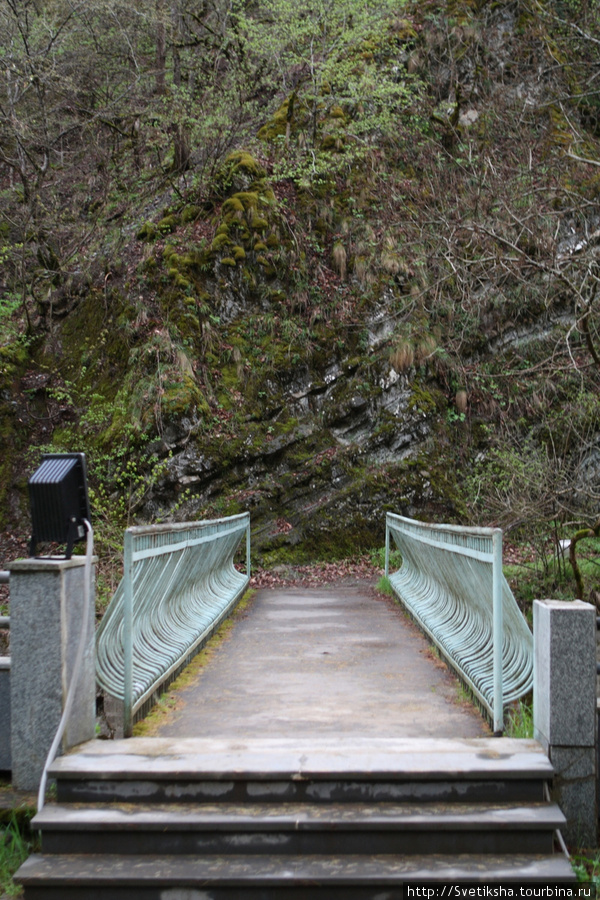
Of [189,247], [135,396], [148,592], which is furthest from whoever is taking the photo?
[189,247]

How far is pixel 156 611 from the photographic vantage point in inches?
231

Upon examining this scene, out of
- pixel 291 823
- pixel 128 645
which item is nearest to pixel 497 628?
pixel 291 823

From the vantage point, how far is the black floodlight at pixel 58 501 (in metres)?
4.38

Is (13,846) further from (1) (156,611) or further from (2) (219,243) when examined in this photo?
(2) (219,243)

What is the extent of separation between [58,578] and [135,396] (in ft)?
35.5

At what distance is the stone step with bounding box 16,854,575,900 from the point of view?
3338mm

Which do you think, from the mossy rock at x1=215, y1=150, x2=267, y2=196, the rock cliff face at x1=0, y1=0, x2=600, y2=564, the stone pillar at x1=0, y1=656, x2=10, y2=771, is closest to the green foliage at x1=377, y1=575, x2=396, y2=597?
the rock cliff face at x1=0, y1=0, x2=600, y2=564

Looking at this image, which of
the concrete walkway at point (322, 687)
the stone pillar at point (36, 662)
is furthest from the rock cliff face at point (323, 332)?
the stone pillar at point (36, 662)

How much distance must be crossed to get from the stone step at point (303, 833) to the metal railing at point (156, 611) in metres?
1.00

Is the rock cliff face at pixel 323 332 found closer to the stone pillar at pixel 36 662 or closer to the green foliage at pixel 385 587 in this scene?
the green foliage at pixel 385 587

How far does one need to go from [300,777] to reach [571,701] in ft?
5.20

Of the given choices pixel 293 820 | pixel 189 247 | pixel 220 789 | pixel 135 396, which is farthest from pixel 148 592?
pixel 189 247

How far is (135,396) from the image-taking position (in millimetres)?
14602

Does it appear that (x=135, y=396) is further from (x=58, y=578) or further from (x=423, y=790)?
(x=423, y=790)
